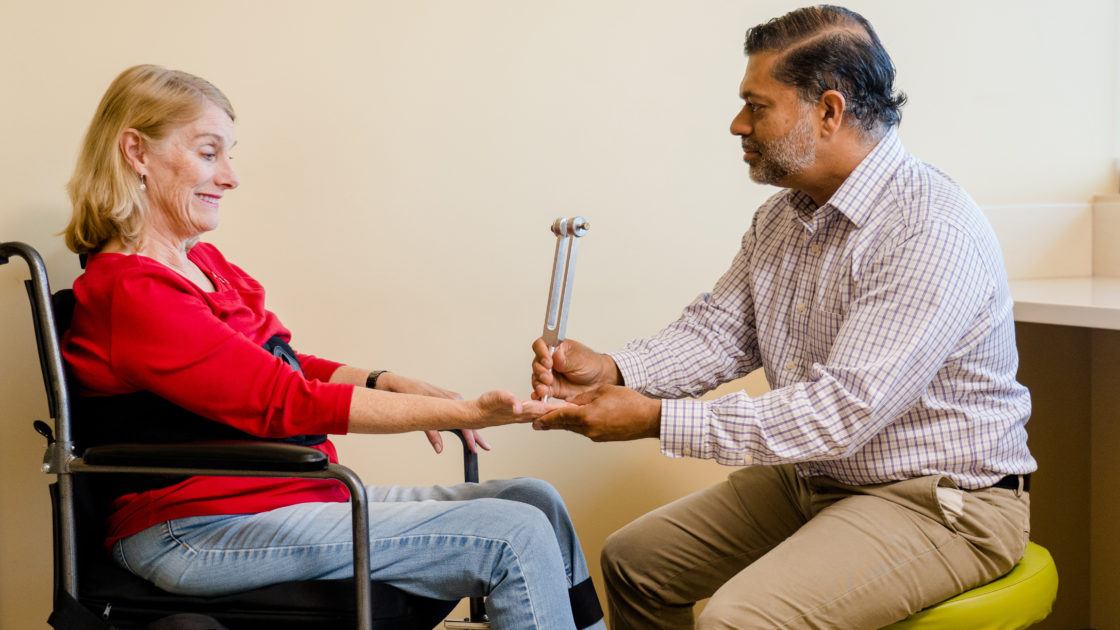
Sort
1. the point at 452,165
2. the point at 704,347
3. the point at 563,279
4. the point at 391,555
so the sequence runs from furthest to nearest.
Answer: the point at 452,165 < the point at 704,347 < the point at 563,279 < the point at 391,555

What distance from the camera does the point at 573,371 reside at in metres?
1.86

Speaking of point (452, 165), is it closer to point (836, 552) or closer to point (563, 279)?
point (563, 279)

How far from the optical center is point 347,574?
1.47 m

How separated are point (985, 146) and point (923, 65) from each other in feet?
0.89

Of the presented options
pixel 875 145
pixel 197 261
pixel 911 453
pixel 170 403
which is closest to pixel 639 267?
pixel 875 145

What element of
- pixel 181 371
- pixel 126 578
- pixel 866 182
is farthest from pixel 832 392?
pixel 126 578

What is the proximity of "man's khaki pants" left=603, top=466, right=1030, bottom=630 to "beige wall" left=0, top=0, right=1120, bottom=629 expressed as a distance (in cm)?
49

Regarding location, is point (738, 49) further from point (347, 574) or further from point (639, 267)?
point (347, 574)

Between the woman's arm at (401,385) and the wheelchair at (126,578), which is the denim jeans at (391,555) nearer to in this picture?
the wheelchair at (126,578)

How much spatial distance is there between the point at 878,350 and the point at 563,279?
1.63 feet

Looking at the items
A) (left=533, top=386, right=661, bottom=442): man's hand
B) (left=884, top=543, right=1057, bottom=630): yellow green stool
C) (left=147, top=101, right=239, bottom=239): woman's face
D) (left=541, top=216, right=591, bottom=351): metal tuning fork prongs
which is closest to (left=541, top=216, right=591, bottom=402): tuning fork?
(left=541, top=216, right=591, bottom=351): metal tuning fork prongs

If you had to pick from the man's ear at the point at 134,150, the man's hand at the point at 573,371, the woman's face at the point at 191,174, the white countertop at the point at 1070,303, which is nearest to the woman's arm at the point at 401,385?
the man's hand at the point at 573,371

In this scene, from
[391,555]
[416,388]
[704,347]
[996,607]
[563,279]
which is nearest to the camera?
[391,555]

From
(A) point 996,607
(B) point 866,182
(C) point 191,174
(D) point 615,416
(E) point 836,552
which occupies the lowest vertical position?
(A) point 996,607
